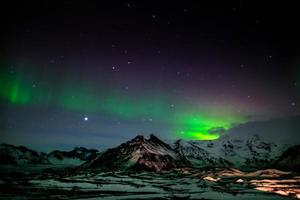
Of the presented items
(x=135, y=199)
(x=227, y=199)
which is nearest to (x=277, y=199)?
(x=227, y=199)

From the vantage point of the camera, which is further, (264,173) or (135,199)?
(264,173)

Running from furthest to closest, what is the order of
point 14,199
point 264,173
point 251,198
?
point 264,173
point 251,198
point 14,199

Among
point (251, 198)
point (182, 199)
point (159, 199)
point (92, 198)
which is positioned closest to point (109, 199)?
point (92, 198)

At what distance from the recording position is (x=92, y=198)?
72.4m

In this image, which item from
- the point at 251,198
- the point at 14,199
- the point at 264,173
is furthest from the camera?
the point at 264,173

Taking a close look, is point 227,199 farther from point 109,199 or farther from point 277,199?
point 109,199

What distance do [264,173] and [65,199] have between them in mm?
148417

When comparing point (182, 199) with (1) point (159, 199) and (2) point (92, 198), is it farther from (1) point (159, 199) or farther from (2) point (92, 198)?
(2) point (92, 198)

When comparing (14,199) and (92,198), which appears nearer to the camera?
(14,199)

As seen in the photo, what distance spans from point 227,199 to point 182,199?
9472mm

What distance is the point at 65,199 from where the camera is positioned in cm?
6938

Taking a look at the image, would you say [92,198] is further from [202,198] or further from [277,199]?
[277,199]

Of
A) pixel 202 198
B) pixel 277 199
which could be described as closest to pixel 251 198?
pixel 277 199

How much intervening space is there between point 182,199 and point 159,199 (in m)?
4.60
